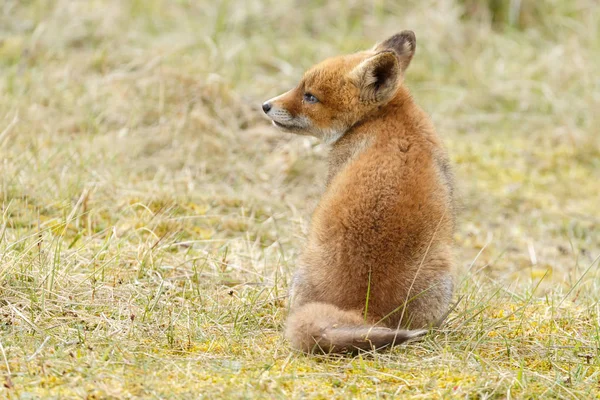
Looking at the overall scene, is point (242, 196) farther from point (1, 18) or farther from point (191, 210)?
point (1, 18)

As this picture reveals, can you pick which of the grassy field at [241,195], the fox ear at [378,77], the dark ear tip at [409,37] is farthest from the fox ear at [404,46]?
the grassy field at [241,195]

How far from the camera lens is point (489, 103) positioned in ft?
35.4

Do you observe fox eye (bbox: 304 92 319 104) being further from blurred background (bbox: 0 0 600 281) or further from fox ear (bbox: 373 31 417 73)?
blurred background (bbox: 0 0 600 281)

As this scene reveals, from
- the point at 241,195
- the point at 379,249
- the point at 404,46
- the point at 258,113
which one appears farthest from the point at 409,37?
the point at 258,113

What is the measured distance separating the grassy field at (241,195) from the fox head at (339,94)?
0.39 meters

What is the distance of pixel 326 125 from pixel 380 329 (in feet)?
5.32

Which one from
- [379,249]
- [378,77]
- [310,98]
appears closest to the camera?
[379,249]

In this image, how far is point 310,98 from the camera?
553 cm

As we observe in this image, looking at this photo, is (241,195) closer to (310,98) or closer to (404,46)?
(310,98)

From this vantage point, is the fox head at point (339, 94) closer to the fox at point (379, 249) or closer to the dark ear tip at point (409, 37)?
the dark ear tip at point (409, 37)

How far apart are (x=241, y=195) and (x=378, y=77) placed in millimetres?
2661

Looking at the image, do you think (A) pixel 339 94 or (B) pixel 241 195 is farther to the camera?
(B) pixel 241 195

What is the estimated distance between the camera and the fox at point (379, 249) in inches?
173

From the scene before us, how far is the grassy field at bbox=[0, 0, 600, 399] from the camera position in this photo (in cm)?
425
